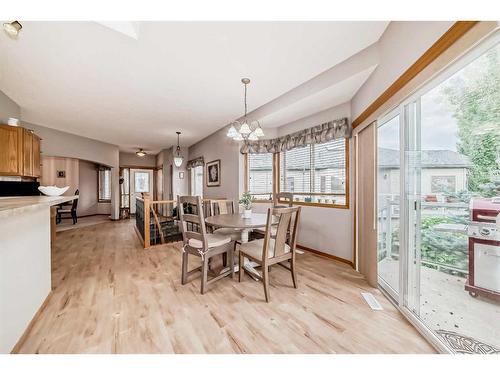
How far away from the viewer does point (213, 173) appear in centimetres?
528

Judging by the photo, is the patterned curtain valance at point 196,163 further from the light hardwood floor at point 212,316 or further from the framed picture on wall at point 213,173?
the light hardwood floor at point 212,316

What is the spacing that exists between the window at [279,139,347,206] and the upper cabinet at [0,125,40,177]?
4.39 metres

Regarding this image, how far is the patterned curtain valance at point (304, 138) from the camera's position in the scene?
9.37 feet

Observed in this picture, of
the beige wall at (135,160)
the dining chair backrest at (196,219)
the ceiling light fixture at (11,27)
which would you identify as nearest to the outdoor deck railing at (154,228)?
the dining chair backrest at (196,219)

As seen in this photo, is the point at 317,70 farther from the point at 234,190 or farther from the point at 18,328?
the point at 18,328

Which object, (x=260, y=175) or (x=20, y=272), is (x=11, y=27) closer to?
(x=20, y=272)

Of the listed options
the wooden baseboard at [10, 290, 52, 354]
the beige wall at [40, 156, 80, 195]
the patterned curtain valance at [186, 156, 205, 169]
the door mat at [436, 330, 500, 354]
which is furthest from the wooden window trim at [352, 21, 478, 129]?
the beige wall at [40, 156, 80, 195]

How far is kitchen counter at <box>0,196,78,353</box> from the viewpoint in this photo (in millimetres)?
1247

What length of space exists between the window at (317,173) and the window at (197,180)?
3.14 metres

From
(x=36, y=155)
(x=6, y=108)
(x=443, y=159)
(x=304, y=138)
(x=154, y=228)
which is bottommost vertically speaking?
(x=154, y=228)

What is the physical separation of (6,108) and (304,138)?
489 cm

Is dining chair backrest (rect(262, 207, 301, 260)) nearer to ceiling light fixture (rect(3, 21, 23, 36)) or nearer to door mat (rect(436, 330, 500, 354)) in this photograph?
door mat (rect(436, 330, 500, 354))

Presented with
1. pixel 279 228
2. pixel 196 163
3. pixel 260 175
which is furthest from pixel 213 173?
pixel 279 228

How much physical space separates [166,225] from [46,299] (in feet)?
9.84
